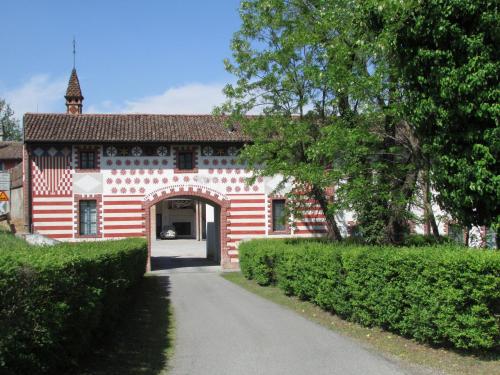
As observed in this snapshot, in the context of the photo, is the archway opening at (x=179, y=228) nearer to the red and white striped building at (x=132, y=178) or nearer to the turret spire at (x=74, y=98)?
the turret spire at (x=74, y=98)

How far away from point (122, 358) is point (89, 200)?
62.3ft

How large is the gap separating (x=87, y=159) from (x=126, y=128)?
2415 millimetres

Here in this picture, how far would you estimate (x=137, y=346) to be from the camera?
9375 mm

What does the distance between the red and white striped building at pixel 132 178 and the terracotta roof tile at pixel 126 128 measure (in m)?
0.05

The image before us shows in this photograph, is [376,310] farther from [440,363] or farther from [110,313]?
[110,313]

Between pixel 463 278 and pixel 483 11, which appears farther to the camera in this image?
pixel 483 11

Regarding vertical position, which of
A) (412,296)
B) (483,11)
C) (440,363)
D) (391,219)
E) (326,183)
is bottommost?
(440,363)

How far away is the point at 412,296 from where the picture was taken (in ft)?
29.6

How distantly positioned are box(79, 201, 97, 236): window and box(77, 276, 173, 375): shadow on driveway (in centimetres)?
1215

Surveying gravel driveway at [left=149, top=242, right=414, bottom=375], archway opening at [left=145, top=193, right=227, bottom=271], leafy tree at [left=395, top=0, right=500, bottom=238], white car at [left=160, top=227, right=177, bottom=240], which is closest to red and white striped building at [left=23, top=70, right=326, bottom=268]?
gravel driveway at [left=149, top=242, right=414, bottom=375]

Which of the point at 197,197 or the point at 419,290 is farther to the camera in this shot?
the point at 197,197

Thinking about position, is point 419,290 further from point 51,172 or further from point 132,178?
point 51,172

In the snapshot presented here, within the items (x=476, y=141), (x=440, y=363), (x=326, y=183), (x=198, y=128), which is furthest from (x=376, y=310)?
(x=198, y=128)

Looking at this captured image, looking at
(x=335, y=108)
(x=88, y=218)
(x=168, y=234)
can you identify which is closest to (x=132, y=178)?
(x=88, y=218)
